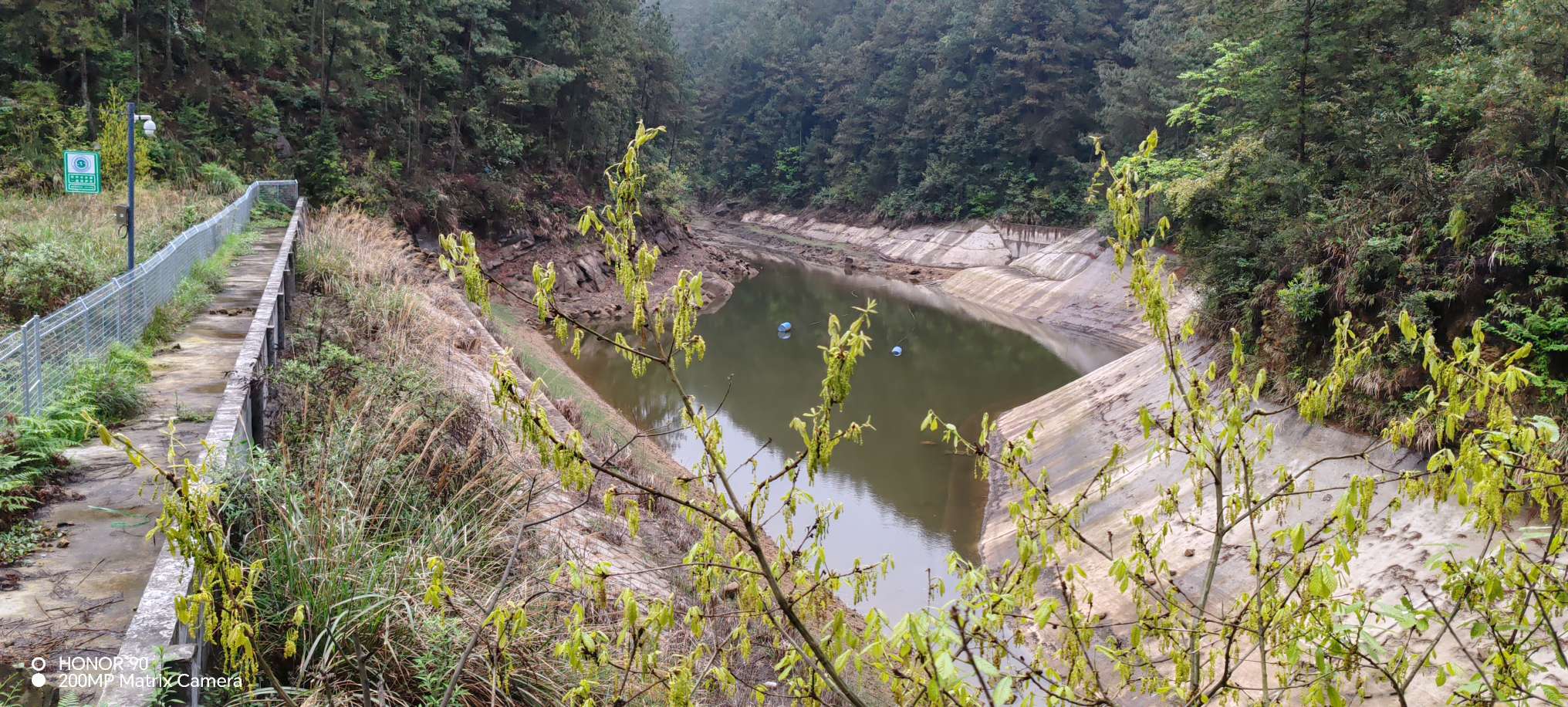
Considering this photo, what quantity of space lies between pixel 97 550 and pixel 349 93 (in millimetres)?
31001

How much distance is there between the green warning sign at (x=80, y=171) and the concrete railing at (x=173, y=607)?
4.51 m

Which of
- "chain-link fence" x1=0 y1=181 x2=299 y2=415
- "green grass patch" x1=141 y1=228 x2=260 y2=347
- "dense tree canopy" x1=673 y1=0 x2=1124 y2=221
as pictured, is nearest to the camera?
"chain-link fence" x1=0 y1=181 x2=299 y2=415

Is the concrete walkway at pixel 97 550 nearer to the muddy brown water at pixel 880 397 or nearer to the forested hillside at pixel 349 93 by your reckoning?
the muddy brown water at pixel 880 397

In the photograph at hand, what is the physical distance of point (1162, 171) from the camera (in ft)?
90.1

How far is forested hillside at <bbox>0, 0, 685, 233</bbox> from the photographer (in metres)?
21.1

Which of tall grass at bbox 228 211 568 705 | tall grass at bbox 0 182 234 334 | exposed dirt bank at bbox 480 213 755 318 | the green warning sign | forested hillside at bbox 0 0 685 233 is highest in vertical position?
forested hillside at bbox 0 0 685 233

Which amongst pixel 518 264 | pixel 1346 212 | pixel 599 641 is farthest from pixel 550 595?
pixel 518 264

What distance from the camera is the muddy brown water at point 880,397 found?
50.4 ft

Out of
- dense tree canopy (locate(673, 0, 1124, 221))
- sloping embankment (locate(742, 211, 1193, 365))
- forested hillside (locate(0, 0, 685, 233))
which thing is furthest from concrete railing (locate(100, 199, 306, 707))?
dense tree canopy (locate(673, 0, 1124, 221))

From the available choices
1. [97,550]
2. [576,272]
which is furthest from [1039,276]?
[97,550]

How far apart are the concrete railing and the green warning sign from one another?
451cm

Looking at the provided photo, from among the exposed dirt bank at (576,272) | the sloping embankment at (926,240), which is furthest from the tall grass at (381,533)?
the sloping embankment at (926,240)

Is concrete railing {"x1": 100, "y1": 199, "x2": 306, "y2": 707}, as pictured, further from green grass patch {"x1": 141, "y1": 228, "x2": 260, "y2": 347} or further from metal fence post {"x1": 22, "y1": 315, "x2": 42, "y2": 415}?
green grass patch {"x1": 141, "y1": 228, "x2": 260, "y2": 347}

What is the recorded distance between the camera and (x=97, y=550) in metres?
5.11
